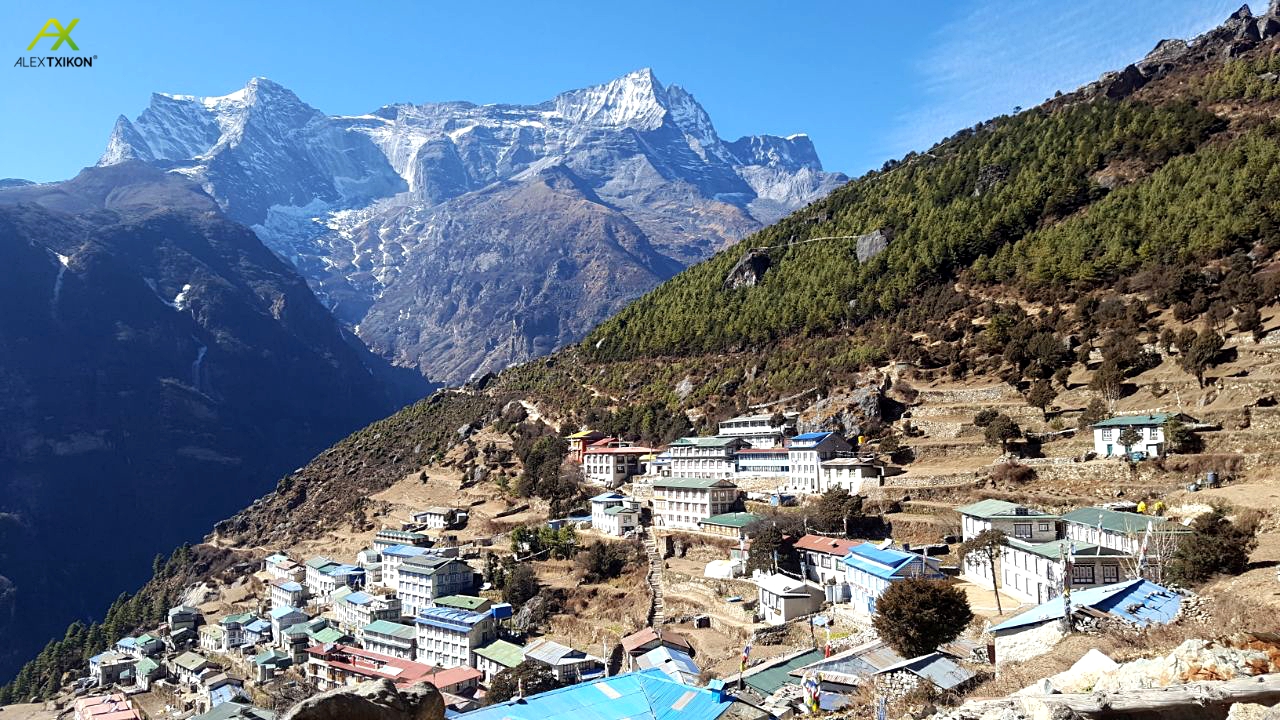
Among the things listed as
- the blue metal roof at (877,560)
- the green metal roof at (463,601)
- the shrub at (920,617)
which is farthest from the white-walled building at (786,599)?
the green metal roof at (463,601)

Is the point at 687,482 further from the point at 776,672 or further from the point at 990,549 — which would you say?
the point at 776,672

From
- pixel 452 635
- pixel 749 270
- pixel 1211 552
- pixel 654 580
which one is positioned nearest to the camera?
pixel 1211 552

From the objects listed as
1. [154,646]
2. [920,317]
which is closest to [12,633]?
[154,646]

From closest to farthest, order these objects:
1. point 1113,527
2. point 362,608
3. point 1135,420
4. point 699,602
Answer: point 1113,527 → point 1135,420 → point 699,602 → point 362,608

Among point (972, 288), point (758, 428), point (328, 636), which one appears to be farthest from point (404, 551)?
point (972, 288)

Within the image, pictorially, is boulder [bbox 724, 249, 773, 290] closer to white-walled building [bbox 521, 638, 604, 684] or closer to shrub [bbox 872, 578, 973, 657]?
white-walled building [bbox 521, 638, 604, 684]

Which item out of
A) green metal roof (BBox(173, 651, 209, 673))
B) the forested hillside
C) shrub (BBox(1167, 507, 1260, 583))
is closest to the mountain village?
green metal roof (BBox(173, 651, 209, 673))

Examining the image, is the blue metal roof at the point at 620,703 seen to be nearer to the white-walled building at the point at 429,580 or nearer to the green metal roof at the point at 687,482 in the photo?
the green metal roof at the point at 687,482
